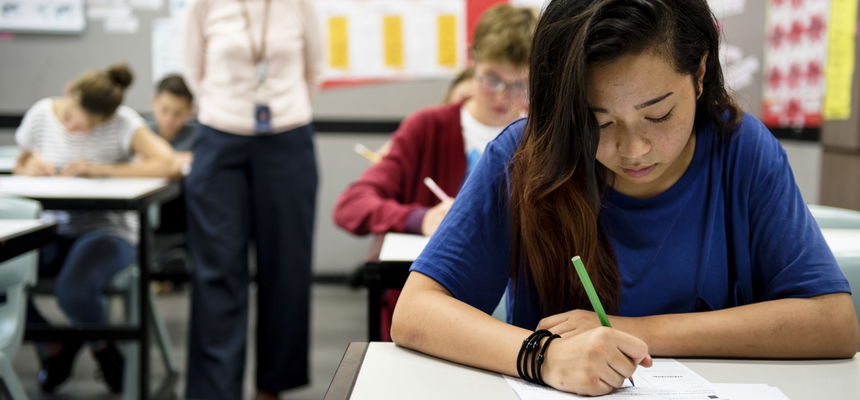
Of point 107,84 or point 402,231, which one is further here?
point 107,84

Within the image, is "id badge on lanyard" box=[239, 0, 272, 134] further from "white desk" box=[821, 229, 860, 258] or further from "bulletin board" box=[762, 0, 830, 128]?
"bulletin board" box=[762, 0, 830, 128]

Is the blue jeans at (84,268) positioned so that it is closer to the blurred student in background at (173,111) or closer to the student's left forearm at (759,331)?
the blurred student in background at (173,111)

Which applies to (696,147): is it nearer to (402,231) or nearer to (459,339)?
(459,339)

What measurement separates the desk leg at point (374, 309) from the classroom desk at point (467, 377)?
0.54 metres

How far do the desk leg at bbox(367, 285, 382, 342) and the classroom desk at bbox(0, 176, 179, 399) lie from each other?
1.15m

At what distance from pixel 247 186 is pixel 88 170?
749 mm

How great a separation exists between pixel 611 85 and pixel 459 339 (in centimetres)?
34

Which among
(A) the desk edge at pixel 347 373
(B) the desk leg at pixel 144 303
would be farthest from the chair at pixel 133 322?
(A) the desk edge at pixel 347 373

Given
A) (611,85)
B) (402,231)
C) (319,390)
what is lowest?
(319,390)

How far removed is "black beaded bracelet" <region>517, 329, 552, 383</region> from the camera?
0.95m

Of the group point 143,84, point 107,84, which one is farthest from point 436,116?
point 143,84

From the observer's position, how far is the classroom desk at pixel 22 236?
5.65 feet

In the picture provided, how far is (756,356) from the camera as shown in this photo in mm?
1055

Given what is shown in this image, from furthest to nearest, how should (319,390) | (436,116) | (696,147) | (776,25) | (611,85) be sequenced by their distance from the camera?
(776,25)
(319,390)
(436,116)
(696,147)
(611,85)
